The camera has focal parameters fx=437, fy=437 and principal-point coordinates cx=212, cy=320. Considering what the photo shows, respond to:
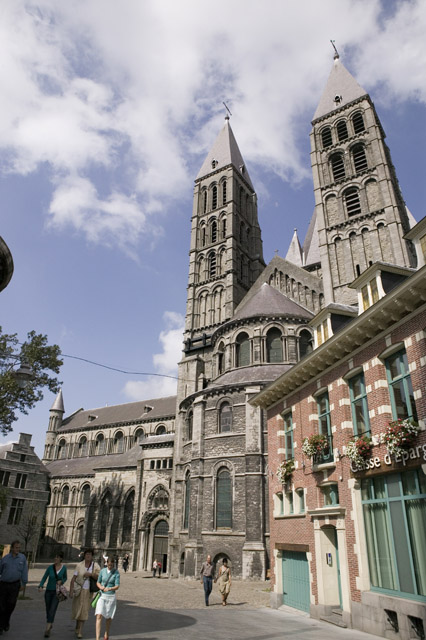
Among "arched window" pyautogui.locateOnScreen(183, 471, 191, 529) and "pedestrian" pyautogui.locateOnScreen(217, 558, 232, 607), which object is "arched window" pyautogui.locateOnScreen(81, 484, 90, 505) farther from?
"pedestrian" pyautogui.locateOnScreen(217, 558, 232, 607)

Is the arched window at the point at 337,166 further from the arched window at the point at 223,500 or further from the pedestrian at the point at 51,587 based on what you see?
the pedestrian at the point at 51,587

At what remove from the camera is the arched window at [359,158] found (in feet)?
122

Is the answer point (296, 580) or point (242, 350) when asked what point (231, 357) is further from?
point (296, 580)

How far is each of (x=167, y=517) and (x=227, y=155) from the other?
41.4 metres

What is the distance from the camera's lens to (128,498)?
4125cm

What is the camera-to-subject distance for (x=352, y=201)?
119ft

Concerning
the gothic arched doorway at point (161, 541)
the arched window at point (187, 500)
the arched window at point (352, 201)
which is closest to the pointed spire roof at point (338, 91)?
the arched window at point (352, 201)

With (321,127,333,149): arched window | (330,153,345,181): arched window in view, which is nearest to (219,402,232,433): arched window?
(330,153,345,181): arched window

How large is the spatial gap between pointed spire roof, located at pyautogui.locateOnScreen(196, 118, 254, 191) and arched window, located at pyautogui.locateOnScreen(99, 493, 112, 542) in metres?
38.1

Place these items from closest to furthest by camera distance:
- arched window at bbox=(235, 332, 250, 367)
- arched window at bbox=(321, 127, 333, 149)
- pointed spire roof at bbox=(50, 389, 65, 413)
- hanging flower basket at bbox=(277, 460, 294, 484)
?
hanging flower basket at bbox=(277, 460, 294, 484)
arched window at bbox=(235, 332, 250, 367)
arched window at bbox=(321, 127, 333, 149)
pointed spire roof at bbox=(50, 389, 65, 413)

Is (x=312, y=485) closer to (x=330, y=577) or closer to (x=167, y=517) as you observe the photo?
(x=330, y=577)

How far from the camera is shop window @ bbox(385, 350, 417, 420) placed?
31.5 feet

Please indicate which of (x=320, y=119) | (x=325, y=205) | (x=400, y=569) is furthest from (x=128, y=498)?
(x=320, y=119)

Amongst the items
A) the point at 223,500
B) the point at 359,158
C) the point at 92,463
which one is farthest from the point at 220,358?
the point at 92,463
